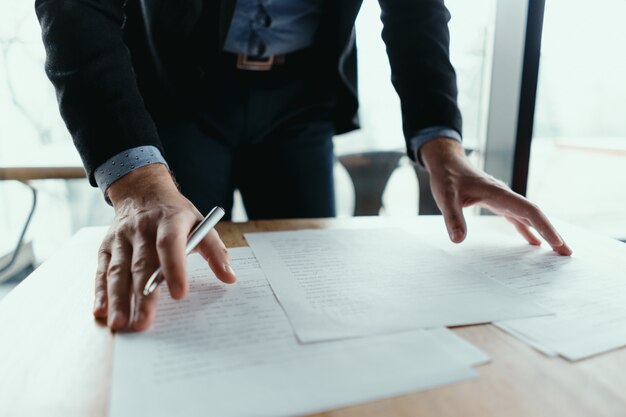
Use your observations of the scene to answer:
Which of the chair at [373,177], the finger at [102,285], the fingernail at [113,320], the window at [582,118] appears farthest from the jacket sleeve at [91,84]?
the window at [582,118]

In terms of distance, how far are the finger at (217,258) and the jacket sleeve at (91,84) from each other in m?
0.20

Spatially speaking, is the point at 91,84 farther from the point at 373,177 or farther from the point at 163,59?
the point at 373,177

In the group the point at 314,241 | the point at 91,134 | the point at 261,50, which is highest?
the point at 261,50

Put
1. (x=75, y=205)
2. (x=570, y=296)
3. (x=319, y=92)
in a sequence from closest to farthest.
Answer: (x=570, y=296), (x=319, y=92), (x=75, y=205)

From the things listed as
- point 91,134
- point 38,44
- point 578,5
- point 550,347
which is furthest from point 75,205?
point 578,5

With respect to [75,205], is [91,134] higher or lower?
higher

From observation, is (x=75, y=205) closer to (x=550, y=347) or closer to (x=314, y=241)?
(x=314, y=241)

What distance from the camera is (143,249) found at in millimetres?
458

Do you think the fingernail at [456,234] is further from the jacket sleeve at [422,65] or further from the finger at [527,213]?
the jacket sleeve at [422,65]

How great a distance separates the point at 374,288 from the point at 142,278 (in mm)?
237

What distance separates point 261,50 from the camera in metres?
0.88

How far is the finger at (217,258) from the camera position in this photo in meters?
0.48

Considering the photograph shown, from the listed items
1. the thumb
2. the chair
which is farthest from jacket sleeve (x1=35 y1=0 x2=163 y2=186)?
the chair

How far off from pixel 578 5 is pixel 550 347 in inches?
69.3
